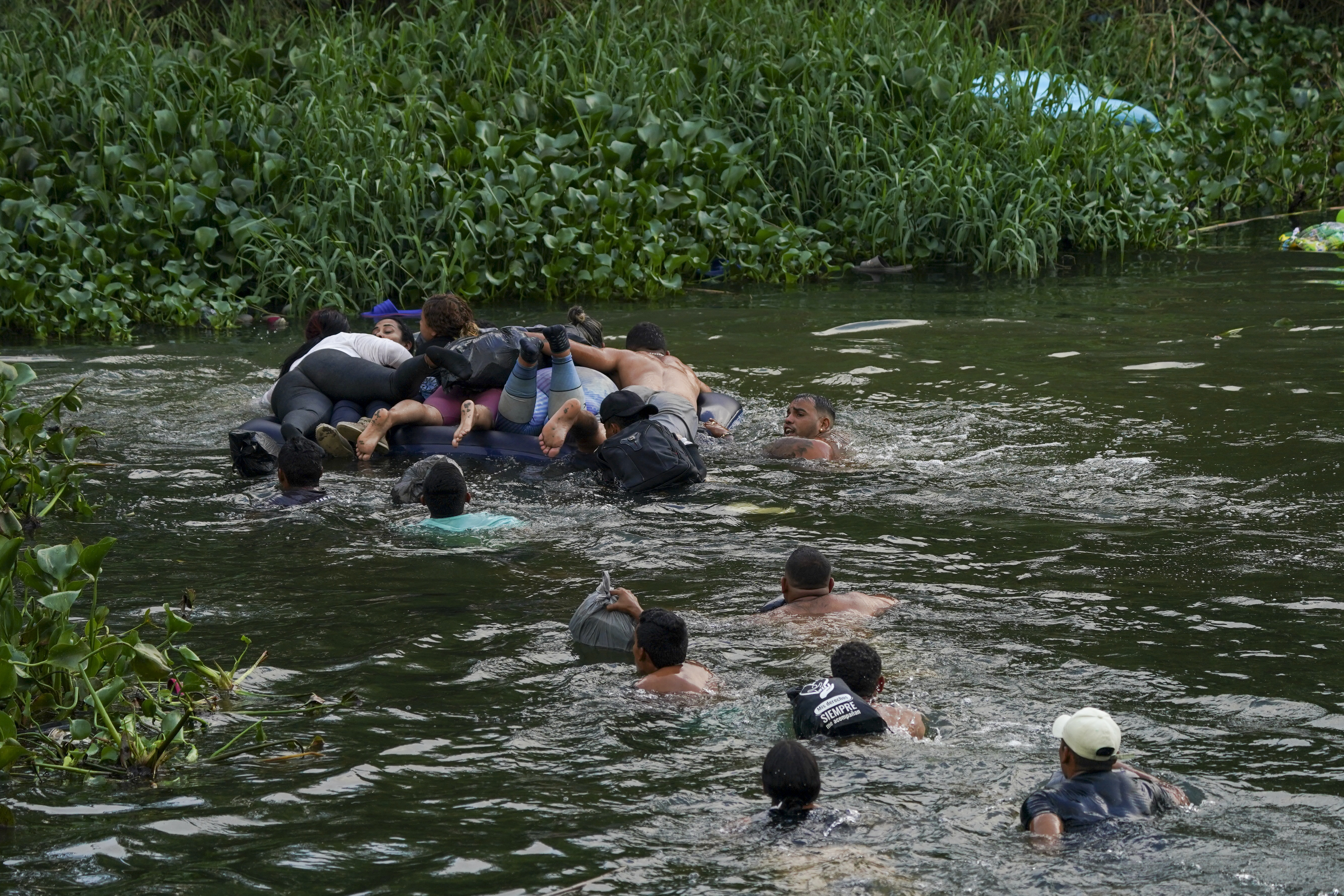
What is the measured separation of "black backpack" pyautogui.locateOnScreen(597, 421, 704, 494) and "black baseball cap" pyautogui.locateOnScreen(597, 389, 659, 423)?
466 millimetres

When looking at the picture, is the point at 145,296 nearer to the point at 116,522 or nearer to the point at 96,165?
the point at 96,165

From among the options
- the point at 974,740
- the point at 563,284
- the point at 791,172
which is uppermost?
the point at 791,172

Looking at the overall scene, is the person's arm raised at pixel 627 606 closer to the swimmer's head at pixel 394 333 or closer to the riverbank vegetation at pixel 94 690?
the riverbank vegetation at pixel 94 690

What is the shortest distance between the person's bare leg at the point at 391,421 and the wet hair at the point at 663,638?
14.8 ft

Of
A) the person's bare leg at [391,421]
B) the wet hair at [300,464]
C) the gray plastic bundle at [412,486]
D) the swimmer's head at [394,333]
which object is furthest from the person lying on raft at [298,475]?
the swimmer's head at [394,333]

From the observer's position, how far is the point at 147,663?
523 centimetres

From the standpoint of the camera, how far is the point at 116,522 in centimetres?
851

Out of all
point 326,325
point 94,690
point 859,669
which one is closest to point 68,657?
point 94,690

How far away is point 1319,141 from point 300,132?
42.8 ft

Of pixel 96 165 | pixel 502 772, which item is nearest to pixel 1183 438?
pixel 502 772

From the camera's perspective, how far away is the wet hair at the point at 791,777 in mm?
4559

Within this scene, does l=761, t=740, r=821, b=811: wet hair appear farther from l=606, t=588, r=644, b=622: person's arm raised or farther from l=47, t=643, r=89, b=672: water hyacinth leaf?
l=47, t=643, r=89, b=672: water hyacinth leaf

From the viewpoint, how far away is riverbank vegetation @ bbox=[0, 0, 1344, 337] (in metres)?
14.9

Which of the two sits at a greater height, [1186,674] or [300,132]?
[300,132]
